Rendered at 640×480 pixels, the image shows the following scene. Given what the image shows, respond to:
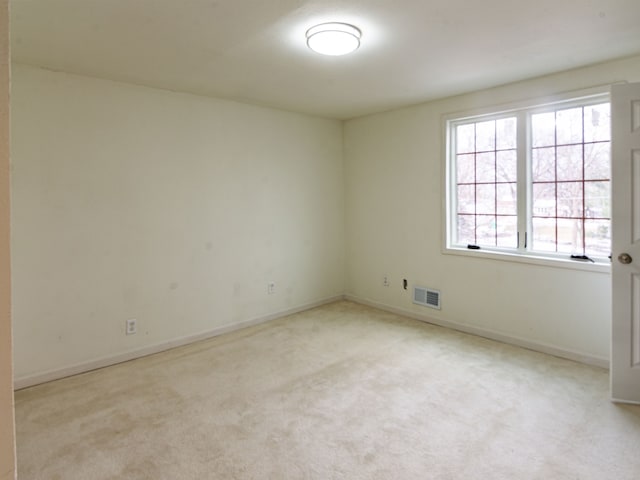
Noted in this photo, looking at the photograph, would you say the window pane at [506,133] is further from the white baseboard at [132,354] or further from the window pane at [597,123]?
the white baseboard at [132,354]

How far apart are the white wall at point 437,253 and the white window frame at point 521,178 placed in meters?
0.06

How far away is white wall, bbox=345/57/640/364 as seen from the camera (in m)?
3.31

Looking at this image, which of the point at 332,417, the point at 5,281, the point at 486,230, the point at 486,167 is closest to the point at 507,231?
the point at 486,230

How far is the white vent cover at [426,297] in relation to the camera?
4.38 metres

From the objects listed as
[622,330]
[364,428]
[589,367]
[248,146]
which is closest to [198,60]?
[248,146]

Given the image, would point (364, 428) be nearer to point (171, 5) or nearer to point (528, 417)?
point (528, 417)

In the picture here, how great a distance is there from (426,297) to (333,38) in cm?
299

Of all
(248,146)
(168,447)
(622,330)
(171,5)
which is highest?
(171,5)

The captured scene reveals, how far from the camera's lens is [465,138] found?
417 cm

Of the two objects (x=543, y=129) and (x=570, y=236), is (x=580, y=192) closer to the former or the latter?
(x=570, y=236)

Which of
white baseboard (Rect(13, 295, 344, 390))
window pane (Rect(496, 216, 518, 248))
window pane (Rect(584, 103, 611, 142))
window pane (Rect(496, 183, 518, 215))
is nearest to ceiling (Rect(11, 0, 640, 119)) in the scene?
window pane (Rect(584, 103, 611, 142))

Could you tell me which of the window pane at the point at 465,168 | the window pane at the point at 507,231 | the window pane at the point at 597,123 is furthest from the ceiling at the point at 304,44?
the window pane at the point at 507,231

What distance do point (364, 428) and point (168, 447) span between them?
114 centimetres

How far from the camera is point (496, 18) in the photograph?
2.33 metres
